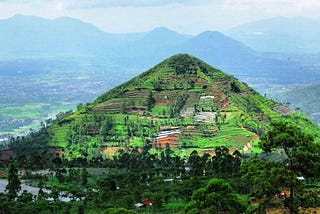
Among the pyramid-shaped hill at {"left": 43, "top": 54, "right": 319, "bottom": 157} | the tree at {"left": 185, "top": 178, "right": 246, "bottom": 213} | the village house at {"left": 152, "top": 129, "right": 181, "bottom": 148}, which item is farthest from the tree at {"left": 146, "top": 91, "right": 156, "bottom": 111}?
the tree at {"left": 185, "top": 178, "right": 246, "bottom": 213}

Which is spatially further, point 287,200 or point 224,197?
point 224,197

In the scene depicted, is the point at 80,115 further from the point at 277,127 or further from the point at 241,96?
the point at 277,127

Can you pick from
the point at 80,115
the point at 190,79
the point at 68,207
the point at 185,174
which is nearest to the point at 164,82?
the point at 190,79

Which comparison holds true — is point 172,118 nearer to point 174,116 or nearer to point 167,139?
point 174,116

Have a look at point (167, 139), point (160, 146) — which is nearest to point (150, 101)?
point (167, 139)

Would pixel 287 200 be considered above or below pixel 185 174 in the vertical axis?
above

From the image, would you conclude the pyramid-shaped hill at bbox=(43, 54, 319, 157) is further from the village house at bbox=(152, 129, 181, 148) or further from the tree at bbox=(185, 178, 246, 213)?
the tree at bbox=(185, 178, 246, 213)

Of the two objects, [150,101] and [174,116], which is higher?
[150,101]
